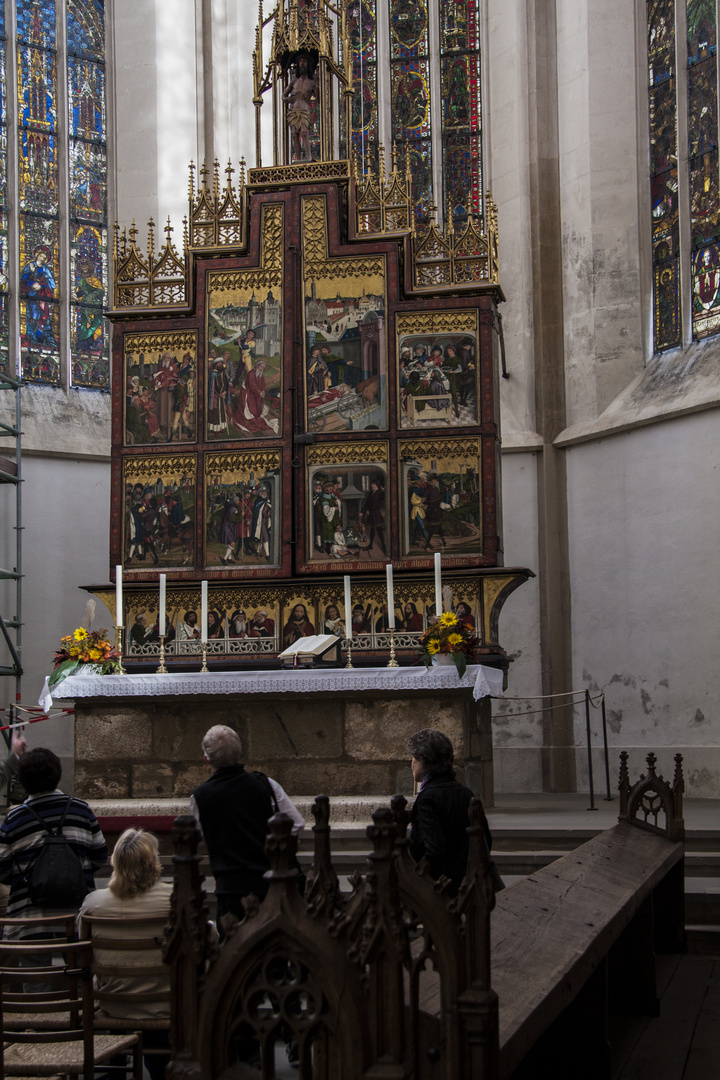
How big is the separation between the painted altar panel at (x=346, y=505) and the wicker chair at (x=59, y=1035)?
26.0 ft

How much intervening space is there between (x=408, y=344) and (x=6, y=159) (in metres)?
7.59

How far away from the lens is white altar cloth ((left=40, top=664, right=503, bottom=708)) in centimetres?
937

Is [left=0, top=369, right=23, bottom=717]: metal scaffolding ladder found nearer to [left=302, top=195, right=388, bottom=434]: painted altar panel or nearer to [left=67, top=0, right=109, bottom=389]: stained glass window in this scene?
[left=67, top=0, right=109, bottom=389]: stained glass window

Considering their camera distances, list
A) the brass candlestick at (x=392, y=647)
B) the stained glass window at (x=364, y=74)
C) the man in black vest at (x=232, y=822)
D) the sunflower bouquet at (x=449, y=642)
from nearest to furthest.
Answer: the man in black vest at (x=232, y=822) → the sunflower bouquet at (x=449, y=642) → the brass candlestick at (x=392, y=647) → the stained glass window at (x=364, y=74)

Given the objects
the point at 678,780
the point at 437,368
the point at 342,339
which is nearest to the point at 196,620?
the point at 342,339

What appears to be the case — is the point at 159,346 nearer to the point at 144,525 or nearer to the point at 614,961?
the point at 144,525

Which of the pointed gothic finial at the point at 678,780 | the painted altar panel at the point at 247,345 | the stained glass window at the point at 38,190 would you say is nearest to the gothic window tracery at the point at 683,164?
the painted altar panel at the point at 247,345

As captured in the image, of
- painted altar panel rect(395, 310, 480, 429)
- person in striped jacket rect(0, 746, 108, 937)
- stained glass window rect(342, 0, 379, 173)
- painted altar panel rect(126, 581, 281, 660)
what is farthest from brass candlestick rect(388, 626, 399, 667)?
stained glass window rect(342, 0, 379, 173)

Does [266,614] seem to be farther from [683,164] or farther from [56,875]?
[683,164]

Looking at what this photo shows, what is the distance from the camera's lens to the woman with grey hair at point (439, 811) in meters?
4.74

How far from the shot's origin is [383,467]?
11.7m

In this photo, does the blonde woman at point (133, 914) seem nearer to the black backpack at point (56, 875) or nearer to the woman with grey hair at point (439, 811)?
the black backpack at point (56, 875)

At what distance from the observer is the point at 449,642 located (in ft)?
31.3

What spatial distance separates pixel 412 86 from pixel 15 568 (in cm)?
875
